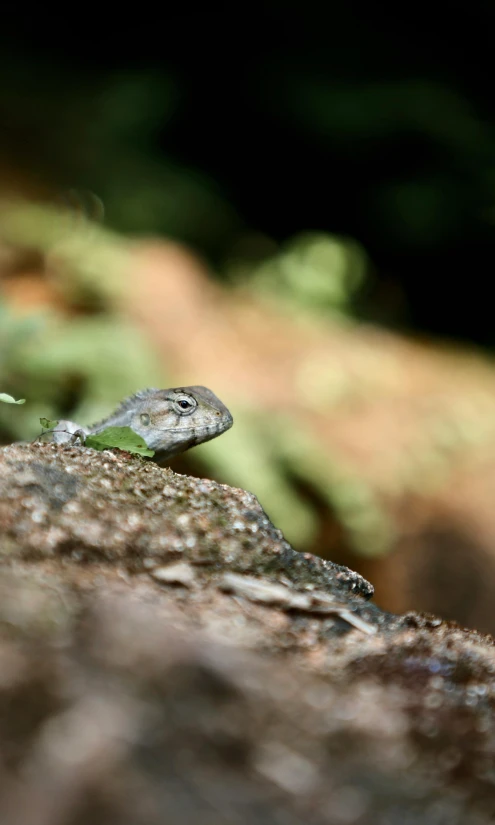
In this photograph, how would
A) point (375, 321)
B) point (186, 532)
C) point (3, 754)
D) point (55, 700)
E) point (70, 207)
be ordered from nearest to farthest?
point (3, 754)
point (55, 700)
point (186, 532)
point (70, 207)
point (375, 321)

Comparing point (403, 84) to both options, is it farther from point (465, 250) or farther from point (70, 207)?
point (70, 207)

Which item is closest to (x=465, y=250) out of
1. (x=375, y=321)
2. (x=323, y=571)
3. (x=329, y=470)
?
(x=375, y=321)

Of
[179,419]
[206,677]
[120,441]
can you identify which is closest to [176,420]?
[179,419]

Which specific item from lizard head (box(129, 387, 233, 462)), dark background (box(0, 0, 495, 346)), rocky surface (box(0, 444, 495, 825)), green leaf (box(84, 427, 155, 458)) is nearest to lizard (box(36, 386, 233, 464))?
lizard head (box(129, 387, 233, 462))

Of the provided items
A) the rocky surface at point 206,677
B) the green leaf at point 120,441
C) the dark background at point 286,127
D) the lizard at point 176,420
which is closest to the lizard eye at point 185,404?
the lizard at point 176,420

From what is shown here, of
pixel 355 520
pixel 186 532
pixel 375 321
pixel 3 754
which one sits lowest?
pixel 3 754

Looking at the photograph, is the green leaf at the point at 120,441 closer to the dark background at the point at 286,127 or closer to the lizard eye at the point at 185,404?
the lizard eye at the point at 185,404
